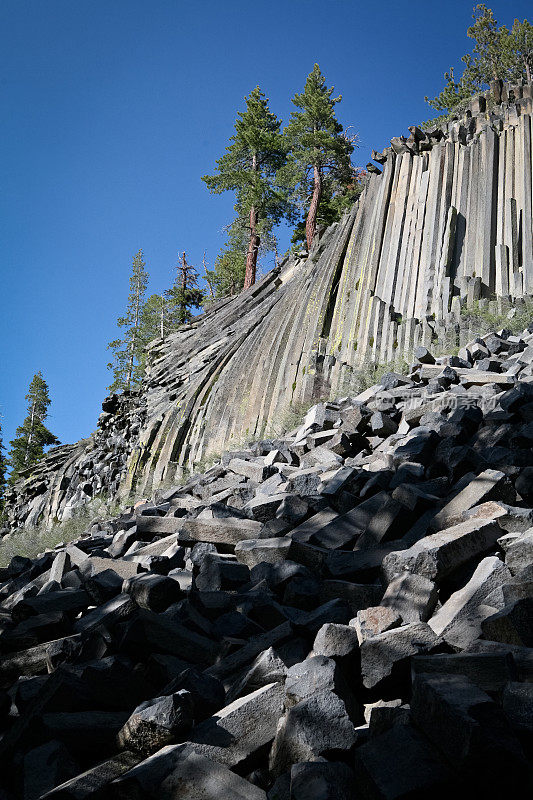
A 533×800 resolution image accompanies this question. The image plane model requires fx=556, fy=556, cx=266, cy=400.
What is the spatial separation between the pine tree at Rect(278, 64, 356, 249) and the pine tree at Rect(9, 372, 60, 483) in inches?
1160

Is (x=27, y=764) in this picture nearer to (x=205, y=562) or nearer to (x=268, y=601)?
(x=268, y=601)

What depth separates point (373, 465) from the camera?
15.4 ft

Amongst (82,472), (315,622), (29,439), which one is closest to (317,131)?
(82,472)

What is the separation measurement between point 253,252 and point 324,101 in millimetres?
7297

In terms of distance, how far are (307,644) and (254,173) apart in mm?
28809

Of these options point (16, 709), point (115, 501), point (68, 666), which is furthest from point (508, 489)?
point (115, 501)

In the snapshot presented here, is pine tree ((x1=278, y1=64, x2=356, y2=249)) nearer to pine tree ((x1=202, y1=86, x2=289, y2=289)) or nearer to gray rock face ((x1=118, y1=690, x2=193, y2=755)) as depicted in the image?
pine tree ((x1=202, y1=86, x2=289, y2=289))

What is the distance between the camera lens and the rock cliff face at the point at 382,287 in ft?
31.7

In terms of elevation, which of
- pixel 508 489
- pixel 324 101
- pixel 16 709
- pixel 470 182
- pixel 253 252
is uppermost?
pixel 324 101

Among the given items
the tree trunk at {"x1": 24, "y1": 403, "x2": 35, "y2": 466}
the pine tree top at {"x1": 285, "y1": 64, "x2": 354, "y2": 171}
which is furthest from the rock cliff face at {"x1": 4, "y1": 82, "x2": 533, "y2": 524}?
the tree trunk at {"x1": 24, "y1": 403, "x2": 35, "y2": 466}

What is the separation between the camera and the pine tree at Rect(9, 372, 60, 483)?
142 feet

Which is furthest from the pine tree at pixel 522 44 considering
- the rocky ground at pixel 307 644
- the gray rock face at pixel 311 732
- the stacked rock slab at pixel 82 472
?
the gray rock face at pixel 311 732

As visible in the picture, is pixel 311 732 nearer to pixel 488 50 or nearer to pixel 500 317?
pixel 500 317

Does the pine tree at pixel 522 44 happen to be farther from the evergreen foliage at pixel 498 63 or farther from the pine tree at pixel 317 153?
the pine tree at pixel 317 153
